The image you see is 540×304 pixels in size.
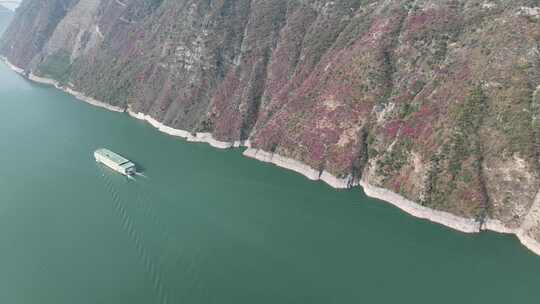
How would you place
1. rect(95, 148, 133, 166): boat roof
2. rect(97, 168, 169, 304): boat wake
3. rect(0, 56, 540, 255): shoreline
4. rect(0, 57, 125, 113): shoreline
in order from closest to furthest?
rect(97, 168, 169, 304): boat wake, rect(0, 56, 540, 255): shoreline, rect(95, 148, 133, 166): boat roof, rect(0, 57, 125, 113): shoreline

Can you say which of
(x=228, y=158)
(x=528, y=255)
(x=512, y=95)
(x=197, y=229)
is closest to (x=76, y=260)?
(x=197, y=229)

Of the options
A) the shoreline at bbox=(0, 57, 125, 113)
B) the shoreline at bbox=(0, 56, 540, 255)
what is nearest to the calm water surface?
the shoreline at bbox=(0, 56, 540, 255)

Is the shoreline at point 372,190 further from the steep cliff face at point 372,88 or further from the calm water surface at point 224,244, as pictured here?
the calm water surface at point 224,244

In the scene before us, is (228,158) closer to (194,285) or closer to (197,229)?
(197,229)

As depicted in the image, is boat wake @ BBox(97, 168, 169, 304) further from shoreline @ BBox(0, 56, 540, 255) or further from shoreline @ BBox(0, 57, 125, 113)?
shoreline @ BBox(0, 57, 125, 113)

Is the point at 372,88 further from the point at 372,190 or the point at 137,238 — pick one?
the point at 137,238

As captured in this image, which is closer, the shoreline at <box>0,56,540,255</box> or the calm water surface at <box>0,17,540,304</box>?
the calm water surface at <box>0,17,540,304</box>

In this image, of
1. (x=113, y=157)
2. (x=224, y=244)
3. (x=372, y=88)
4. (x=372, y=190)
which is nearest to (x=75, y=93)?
(x=113, y=157)
